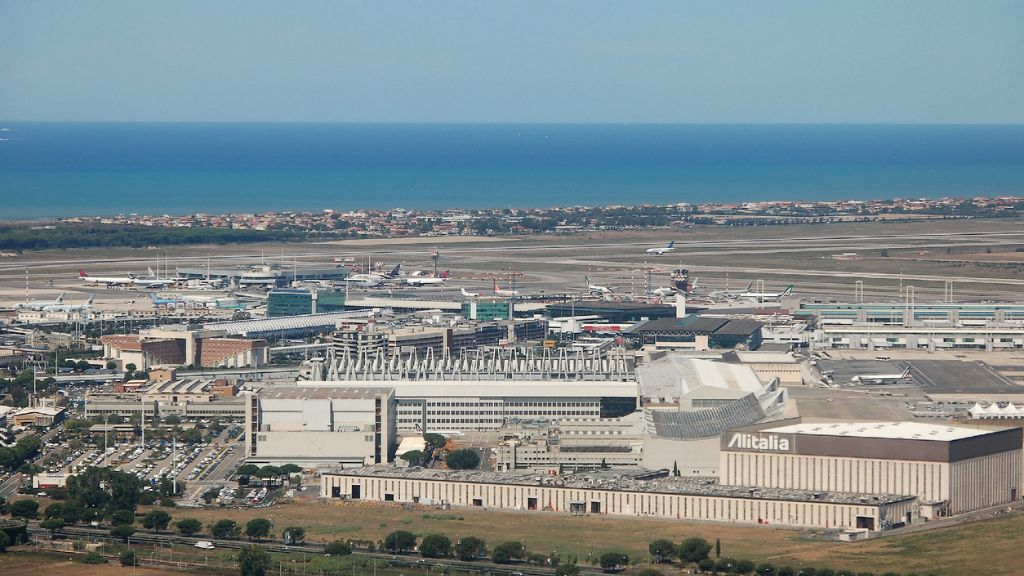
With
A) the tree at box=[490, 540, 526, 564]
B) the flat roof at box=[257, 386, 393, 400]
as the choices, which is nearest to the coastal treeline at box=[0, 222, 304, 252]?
the flat roof at box=[257, 386, 393, 400]

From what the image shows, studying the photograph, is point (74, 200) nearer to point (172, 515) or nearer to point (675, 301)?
point (675, 301)

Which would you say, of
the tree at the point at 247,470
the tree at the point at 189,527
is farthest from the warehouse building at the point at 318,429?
the tree at the point at 189,527

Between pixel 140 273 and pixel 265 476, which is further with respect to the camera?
pixel 140 273

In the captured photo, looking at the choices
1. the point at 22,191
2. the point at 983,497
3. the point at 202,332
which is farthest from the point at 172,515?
the point at 22,191

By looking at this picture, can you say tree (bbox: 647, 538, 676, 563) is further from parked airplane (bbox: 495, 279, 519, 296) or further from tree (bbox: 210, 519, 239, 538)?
parked airplane (bbox: 495, 279, 519, 296)

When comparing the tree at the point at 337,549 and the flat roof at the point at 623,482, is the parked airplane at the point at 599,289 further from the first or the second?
the tree at the point at 337,549

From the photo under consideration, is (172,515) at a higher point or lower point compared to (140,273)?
lower

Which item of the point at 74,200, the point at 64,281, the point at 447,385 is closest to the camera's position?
the point at 447,385

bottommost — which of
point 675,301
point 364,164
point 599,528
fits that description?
point 599,528
